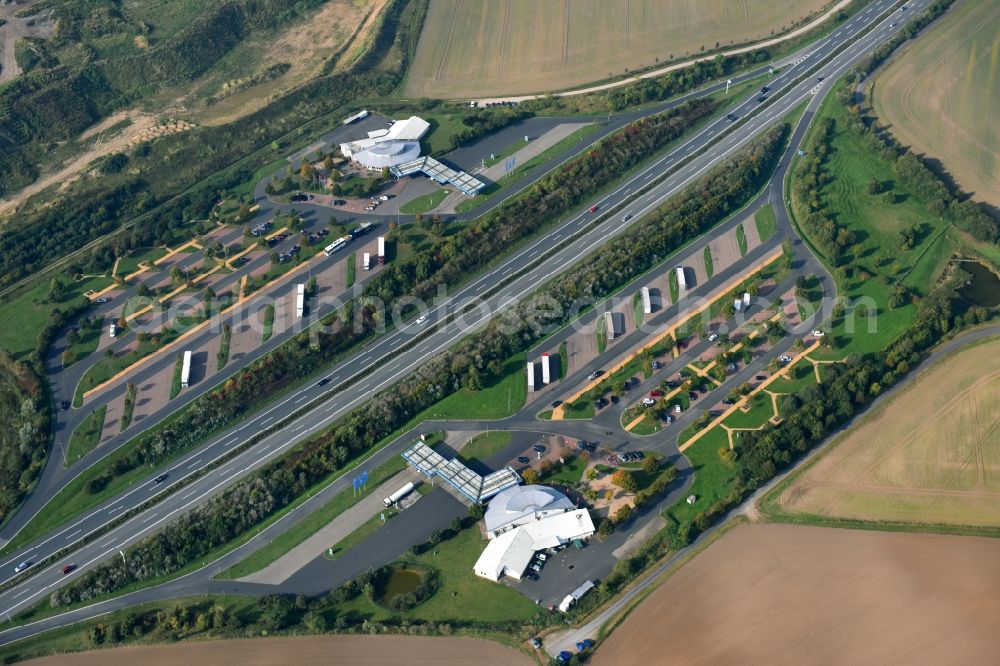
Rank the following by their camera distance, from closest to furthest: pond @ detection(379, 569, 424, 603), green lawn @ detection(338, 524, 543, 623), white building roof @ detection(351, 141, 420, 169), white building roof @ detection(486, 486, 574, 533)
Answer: green lawn @ detection(338, 524, 543, 623), pond @ detection(379, 569, 424, 603), white building roof @ detection(486, 486, 574, 533), white building roof @ detection(351, 141, 420, 169)

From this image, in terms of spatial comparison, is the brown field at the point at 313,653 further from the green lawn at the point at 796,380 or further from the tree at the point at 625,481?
the green lawn at the point at 796,380

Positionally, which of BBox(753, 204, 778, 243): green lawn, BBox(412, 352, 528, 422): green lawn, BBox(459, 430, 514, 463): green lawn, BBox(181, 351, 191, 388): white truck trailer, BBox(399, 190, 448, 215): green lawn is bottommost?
BBox(181, 351, 191, 388): white truck trailer

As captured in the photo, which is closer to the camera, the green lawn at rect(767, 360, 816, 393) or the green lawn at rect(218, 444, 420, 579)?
the green lawn at rect(218, 444, 420, 579)

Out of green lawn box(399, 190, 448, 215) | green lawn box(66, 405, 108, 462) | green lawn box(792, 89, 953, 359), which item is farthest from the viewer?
green lawn box(399, 190, 448, 215)

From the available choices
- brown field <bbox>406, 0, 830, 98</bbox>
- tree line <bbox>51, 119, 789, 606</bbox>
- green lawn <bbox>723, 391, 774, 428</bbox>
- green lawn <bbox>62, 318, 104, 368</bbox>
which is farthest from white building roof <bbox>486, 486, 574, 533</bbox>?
brown field <bbox>406, 0, 830, 98</bbox>

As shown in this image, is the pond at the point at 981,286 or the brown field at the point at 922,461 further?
the pond at the point at 981,286

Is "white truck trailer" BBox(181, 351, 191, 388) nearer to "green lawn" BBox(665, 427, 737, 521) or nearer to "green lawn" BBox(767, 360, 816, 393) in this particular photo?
"green lawn" BBox(665, 427, 737, 521)

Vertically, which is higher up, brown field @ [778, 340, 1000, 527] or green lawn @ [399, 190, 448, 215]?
green lawn @ [399, 190, 448, 215]

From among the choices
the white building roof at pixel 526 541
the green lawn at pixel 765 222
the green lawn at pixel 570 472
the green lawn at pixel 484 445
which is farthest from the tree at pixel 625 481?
the green lawn at pixel 765 222
